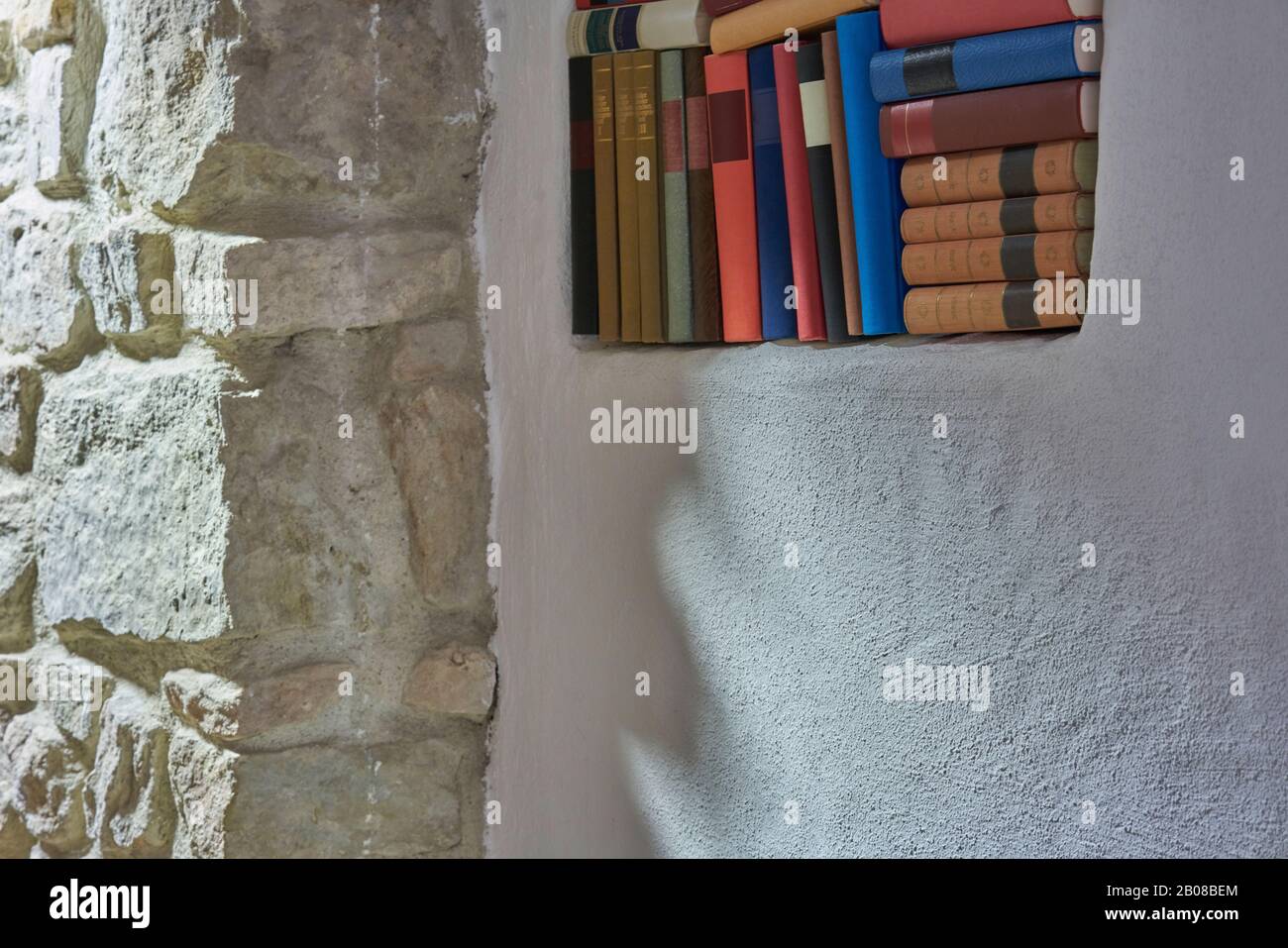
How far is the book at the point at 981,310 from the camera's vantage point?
1.05m

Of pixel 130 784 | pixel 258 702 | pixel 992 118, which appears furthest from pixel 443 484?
pixel 992 118

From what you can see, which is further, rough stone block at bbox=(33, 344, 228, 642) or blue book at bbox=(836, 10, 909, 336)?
rough stone block at bbox=(33, 344, 228, 642)

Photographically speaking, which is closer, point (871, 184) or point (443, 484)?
point (871, 184)

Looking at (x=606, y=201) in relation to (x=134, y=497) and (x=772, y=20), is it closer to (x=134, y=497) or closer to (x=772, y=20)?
(x=772, y=20)

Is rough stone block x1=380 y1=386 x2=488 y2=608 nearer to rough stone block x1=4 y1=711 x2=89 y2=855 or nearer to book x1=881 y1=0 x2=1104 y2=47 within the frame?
rough stone block x1=4 y1=711 x2=89 y2=855

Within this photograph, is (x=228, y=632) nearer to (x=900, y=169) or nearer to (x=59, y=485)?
(x=59, y=485)

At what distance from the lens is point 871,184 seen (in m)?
1.17

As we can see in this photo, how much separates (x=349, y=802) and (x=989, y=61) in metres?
1.03

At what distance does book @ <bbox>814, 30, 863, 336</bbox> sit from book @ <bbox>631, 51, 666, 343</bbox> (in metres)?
0.22

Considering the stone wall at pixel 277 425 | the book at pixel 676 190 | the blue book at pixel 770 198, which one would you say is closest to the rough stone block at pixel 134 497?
the stone wall at pixel 277 425

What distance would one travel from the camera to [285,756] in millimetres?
Result: 1432

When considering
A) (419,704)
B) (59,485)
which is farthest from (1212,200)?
(59,485)

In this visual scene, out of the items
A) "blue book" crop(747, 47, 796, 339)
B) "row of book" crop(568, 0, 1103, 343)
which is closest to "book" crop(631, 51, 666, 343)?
"row of book" crop(568, 0, 1103, 343)

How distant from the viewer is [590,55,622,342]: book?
137cm
